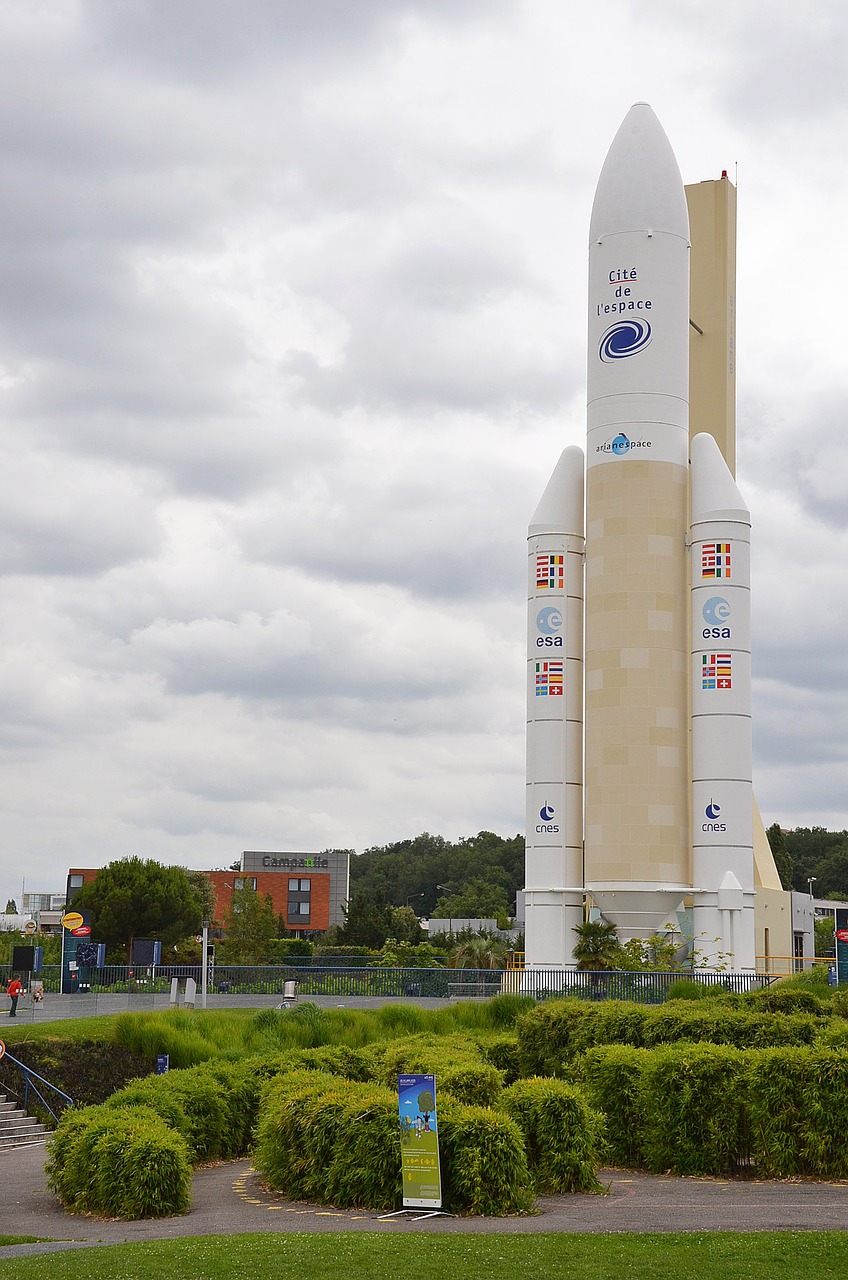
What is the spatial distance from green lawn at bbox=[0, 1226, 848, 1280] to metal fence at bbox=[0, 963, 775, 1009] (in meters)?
24.9

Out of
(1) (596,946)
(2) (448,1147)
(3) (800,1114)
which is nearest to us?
→ (2) (448,1147)

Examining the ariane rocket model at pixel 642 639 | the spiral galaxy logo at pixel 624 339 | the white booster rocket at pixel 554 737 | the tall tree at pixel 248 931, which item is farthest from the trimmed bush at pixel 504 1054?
the tall tree at pixel 248 931

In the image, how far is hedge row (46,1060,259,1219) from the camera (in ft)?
60.6

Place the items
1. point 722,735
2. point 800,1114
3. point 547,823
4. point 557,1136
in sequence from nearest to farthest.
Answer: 1. point 557,1136
2. point 800,1114
3. point 722,735
4. point 547,823

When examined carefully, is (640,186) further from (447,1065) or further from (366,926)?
(366,926)

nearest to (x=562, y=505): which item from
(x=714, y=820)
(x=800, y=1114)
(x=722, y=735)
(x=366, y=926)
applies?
(x=722, y=735)

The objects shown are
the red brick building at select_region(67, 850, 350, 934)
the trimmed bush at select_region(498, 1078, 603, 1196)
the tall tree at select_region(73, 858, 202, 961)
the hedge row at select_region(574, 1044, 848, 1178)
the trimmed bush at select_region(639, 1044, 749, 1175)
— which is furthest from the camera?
the red brick building at select_region(67, 850, 350, 934)

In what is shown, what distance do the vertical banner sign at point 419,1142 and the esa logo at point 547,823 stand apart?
97.5 ft

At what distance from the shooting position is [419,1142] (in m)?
17.1

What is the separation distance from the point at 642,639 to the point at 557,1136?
28862 mm

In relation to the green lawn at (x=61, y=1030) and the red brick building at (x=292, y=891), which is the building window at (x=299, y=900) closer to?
the red brick building at (x=292, y=891)

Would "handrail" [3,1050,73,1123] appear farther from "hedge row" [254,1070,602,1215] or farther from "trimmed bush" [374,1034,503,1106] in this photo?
"hedge row" [254,1070,602,1215]

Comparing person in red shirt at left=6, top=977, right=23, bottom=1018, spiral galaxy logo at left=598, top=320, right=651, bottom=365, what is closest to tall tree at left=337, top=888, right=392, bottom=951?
person in red shirt at left=6, top=977, right=23, bottom=1018

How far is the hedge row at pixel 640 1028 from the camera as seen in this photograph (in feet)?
77.8
